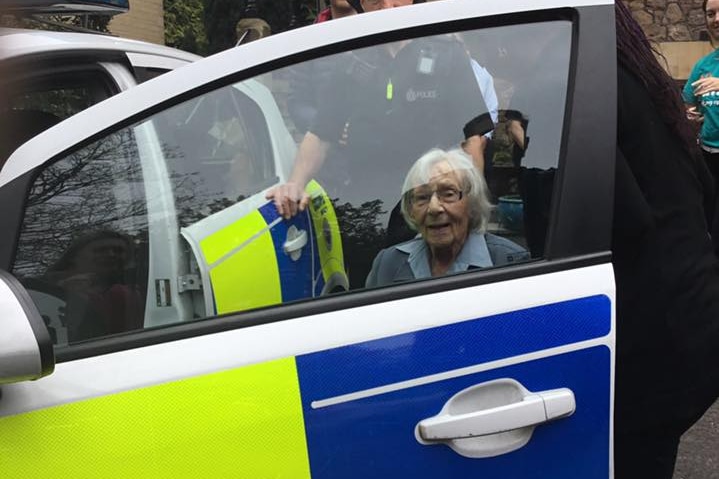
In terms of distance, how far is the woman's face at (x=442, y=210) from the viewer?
1718mm

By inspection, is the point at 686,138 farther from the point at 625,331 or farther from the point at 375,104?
the point at 375,104

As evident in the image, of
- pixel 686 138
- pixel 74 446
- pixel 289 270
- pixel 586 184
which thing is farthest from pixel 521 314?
pixel 74 446

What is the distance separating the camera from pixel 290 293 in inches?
63.2

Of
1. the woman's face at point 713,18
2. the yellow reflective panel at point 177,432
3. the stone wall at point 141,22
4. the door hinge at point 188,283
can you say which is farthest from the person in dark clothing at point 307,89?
the stone wall at point 141,22

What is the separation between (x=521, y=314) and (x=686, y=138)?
0.68m

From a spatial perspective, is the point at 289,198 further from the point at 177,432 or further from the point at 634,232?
the point at 634,232

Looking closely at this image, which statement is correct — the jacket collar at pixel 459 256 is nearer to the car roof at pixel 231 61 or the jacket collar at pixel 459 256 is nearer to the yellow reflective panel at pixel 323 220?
the yellow reflective panel at pixel 323 220

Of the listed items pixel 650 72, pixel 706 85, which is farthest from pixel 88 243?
pixel 706 85

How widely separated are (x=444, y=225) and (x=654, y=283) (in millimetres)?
479

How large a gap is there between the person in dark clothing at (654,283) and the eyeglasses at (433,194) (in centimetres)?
33

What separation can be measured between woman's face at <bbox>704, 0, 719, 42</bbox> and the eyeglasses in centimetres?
335

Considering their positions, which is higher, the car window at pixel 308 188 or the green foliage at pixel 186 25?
the green foliage at pixel 186 25

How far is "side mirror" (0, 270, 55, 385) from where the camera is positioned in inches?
50.7

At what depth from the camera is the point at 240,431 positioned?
1.45m
